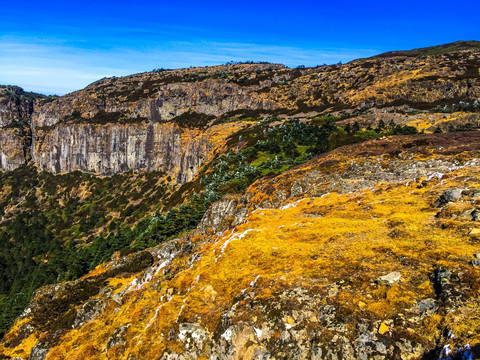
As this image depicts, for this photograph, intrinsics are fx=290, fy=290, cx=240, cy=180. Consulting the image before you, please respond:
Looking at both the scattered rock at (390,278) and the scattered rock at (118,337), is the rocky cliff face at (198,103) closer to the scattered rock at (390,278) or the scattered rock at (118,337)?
the scattered rock at (390,278)

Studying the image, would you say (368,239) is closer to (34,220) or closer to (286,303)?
(286,303)

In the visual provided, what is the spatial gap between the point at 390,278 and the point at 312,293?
3.15 m

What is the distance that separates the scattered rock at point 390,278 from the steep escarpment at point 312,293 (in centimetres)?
4

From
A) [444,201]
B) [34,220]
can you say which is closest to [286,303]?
[444,201]

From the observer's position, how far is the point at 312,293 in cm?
1190

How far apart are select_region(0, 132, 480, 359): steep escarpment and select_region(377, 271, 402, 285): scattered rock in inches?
1.5

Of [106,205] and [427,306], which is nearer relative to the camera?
[427,306]

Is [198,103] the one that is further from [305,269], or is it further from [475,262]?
[475,262]

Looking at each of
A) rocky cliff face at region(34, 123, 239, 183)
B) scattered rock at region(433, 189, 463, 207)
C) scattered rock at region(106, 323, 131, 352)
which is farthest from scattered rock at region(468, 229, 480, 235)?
rocky cliff face at region(34, 123, 239, 183)

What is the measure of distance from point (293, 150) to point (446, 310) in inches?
2124

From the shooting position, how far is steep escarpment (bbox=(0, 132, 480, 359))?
9.90 meters

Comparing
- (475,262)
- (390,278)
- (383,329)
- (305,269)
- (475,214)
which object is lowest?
(383,329)

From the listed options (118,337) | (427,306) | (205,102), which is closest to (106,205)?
(205,102)

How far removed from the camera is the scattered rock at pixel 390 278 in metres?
11.4
